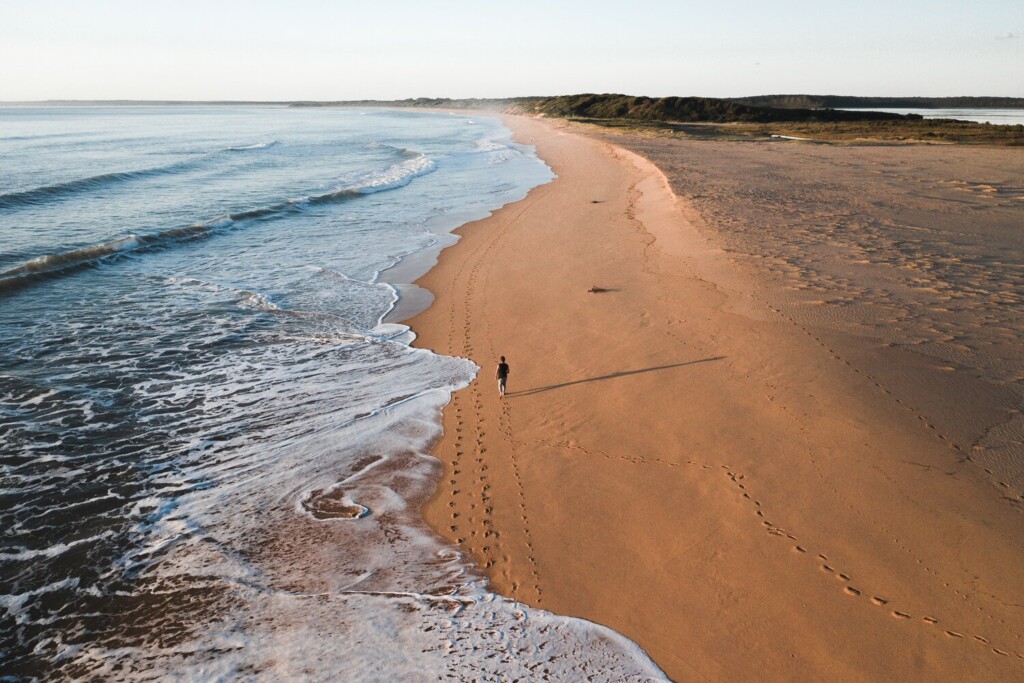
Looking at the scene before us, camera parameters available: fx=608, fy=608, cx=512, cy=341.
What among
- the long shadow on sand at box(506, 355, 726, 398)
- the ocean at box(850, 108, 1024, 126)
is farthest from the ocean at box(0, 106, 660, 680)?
the ocean at box(850, 108, 1024, 126)

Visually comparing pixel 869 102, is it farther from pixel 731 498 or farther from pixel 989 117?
pixel 731 498

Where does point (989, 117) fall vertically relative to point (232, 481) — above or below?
above

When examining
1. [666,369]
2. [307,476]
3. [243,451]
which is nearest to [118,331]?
[243,451]

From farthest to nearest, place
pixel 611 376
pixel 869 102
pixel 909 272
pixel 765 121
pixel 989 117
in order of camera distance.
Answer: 1. pixel 869 102
2. pixel 989 117
3. pixel 765 121
4. pixel 909 272
5. pixel 611 376

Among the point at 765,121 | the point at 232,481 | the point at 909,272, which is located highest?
the point at 765,121

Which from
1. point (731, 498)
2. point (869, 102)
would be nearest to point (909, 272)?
point (731, 498)

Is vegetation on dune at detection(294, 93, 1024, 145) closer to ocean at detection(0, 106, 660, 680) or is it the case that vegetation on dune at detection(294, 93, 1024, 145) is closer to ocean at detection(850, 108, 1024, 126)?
ocean at detection(850, 108, 1024, 126)

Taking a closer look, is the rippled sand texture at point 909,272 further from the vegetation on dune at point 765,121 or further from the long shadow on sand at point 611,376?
the vegetation on dune at point 765,121

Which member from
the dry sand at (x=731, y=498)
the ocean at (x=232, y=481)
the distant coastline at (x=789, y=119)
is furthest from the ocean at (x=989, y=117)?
the ocean at (x=232, y=481)
